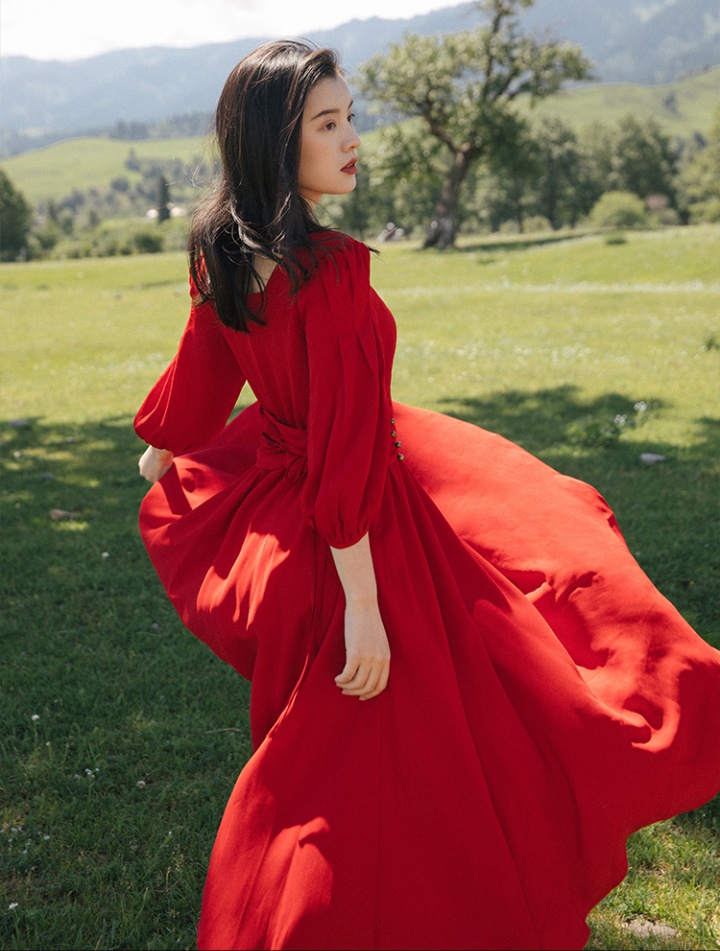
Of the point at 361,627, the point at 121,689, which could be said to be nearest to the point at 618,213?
the point at 121,689

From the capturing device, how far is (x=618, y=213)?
59.7m

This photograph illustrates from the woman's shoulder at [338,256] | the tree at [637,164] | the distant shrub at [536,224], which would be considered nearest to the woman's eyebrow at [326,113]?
the woman's shoulder at [338,256]

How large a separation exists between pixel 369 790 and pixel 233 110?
1.89 meters

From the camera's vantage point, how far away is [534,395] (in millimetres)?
10102

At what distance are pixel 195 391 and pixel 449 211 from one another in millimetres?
36515

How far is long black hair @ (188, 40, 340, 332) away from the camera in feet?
7.77

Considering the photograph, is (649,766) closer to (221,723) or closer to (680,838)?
(680,838)

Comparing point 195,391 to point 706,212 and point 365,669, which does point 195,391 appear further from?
point 706,212

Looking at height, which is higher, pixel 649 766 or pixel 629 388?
pixel 649 766

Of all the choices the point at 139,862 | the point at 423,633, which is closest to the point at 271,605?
the point at 423,633

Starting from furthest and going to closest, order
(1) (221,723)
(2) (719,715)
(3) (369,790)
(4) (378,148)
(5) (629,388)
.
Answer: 1. (4) (378,148)
2. (5) (629,388)
3. (1) (221,723)
4. (2) (719,715)
5. (3) (369,790)

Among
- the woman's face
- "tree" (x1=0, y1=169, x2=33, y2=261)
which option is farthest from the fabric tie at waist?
"tree" (x1=0, y1=169, x2=33, y2=261)

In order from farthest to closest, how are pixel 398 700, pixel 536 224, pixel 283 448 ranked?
pixel 536 224 → pixel 283 448 → pixel 398 700

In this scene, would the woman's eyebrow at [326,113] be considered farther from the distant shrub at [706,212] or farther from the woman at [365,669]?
the distant shrub at [706,212]
